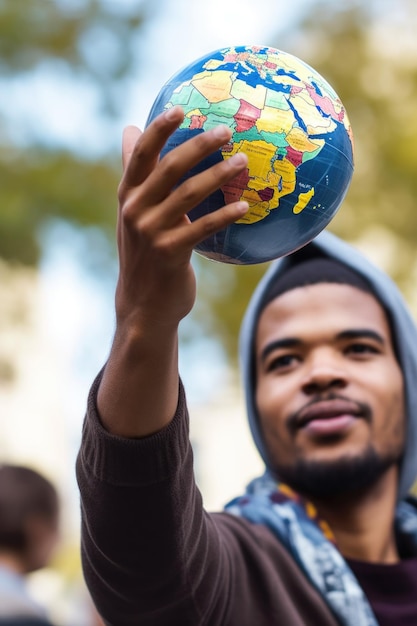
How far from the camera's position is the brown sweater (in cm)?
215

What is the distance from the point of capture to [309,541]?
2.98 meters

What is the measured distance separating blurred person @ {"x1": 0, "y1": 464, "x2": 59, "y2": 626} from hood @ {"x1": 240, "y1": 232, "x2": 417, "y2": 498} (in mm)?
1660

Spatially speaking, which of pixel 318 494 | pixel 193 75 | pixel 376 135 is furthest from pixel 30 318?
pixel 193 75

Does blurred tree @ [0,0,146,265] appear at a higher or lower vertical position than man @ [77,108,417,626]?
higher

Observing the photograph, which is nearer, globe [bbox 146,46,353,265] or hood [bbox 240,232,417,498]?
globe [bbox 146,46,353,265]

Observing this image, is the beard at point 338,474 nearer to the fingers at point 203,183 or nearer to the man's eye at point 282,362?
the man's eye at point 282,362

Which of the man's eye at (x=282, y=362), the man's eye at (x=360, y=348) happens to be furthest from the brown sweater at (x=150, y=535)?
the man's eye at (x=360, y=348)

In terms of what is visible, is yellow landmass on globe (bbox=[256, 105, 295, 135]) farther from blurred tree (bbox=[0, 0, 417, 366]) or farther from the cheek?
blurred tree (bbox=[0, 0, 417, 366])

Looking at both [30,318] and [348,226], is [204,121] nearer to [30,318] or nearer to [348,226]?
[30,318]

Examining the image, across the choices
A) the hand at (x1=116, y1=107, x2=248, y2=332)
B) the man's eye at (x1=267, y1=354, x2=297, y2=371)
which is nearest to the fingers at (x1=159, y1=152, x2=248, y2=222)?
the hand at (x1=116, y1=107, x2=248, y2=332)

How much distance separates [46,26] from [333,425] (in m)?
8.57

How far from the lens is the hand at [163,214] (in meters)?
1.89

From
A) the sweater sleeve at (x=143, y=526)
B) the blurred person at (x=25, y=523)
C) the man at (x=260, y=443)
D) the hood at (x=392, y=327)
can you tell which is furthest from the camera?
the blurred person at (x=25, y=523)

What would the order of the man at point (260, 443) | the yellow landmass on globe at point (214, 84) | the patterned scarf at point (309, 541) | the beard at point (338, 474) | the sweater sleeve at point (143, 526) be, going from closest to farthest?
the man at point (260, 443) < the sweater sleeve at point (143, 526) < the yellow landmass on globe at point (214, 84) < the patterned scarf at point (309, 541) < the beard at point (338, 474)
